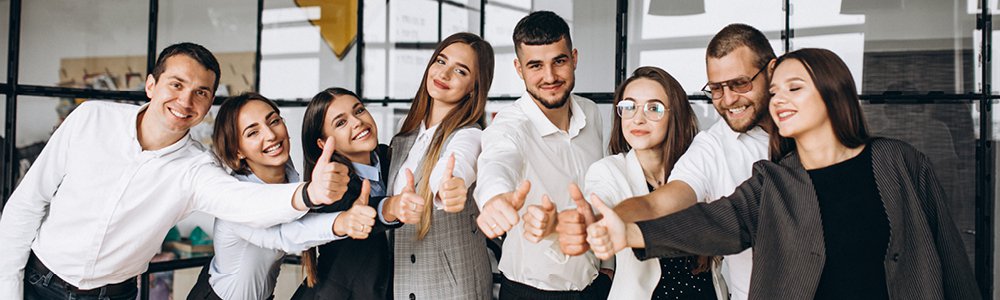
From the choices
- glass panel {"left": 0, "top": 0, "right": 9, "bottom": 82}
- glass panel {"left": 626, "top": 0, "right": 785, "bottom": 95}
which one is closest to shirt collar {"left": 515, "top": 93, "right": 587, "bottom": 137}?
glass panel {"left": 626, "top": 0, "right": 785, "bottom": 95}

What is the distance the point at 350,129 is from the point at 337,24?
1.74 m

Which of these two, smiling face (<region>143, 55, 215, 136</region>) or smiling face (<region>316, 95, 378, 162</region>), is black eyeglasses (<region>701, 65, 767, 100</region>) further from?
smiling face (<region>143, 55, 215, 136</region>)

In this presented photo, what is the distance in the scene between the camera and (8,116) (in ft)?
11.1

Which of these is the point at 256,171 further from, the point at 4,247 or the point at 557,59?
the point at 557,59

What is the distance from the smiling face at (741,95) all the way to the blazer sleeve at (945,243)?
0.55 metres

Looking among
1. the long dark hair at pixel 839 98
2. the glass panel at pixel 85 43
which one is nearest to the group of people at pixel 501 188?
the long dark hair at pixel 839 98

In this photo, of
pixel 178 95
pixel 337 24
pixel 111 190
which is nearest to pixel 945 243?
pixel 178 95

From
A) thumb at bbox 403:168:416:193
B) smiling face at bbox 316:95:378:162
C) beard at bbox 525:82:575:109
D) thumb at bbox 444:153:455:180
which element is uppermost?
beard at bbox 525:82:575:109

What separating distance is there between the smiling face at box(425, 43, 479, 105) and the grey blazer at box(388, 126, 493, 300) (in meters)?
0.20

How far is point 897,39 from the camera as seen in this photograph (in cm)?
342

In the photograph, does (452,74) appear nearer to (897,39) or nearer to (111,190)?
(111,190)

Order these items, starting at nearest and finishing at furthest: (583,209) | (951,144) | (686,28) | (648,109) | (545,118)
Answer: (583,209), (648,109), (545,118), (951,144), (686,28)

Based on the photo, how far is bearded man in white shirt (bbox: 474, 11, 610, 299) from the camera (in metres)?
2.59

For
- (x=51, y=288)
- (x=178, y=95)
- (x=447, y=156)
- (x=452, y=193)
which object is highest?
(x=178, y=95)
